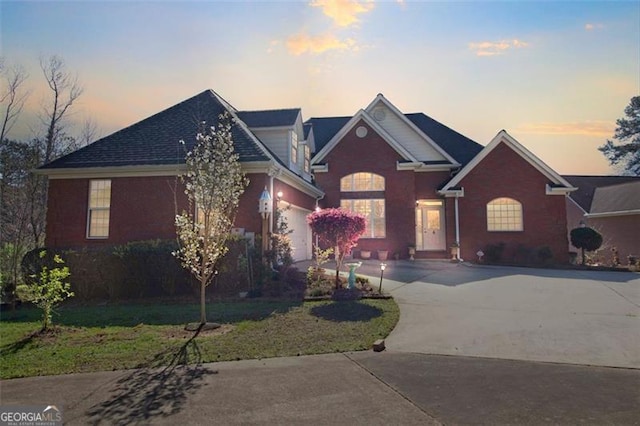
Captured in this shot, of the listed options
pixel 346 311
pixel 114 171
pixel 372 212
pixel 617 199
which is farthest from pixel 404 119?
pixel 346 311

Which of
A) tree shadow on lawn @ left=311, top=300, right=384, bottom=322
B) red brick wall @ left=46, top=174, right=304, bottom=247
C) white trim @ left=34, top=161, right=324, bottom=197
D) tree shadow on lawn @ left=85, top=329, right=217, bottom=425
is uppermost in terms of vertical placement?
white trim @ left=34, top=161, right=324, bottom=197

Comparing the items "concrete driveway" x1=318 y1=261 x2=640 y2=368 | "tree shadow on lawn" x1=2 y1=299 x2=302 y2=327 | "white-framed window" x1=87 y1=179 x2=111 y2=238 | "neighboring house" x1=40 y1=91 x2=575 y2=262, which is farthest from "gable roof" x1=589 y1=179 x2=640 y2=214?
"white-framed window" x1=87 y1=179 x2=111 y2=238

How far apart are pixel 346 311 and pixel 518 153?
14.8 m

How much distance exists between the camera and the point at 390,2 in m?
8.66

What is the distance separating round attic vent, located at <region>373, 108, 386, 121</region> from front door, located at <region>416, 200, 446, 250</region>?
5438mm

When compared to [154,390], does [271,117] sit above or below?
above

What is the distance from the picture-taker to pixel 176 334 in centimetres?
725

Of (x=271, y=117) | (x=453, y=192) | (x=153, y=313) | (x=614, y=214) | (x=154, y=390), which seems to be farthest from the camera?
(x=614, y=214)

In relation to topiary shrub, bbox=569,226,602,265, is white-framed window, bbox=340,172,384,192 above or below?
above

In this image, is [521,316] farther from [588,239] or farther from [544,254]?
[588,239]

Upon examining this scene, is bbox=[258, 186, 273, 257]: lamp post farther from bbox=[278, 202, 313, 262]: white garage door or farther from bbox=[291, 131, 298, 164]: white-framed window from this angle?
bbox=[291, 131, 298, 164]: white-framed window

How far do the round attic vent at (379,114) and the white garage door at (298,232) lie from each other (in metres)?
7.67
